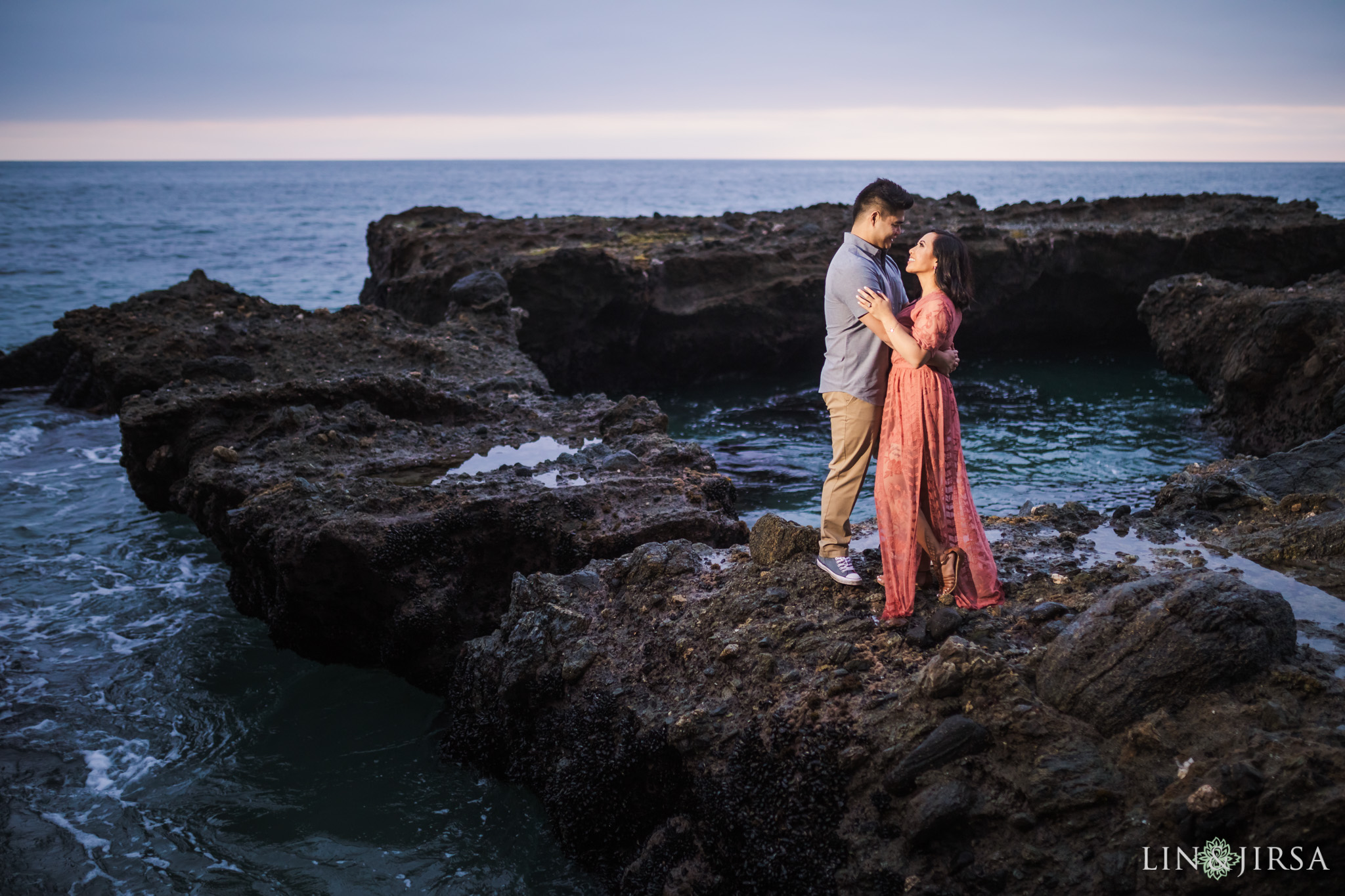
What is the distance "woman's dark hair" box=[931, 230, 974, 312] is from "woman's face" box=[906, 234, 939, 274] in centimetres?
2

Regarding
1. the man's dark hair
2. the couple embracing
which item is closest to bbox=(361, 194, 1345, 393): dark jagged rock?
the couple embracing

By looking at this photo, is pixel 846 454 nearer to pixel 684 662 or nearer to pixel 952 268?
pixel 952 268

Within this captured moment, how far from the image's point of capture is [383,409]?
9359 millimetres

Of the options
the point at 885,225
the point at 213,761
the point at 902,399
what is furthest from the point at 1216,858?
the point at 213,761

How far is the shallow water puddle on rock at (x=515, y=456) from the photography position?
7441mm

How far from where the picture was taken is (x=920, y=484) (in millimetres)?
4516

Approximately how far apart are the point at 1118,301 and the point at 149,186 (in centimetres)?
11454

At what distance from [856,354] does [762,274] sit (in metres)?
12.5

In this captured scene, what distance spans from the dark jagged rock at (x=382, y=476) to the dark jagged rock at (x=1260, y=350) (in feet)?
23.5

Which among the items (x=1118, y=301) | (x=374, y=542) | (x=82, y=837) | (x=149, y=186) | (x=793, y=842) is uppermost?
(x=149, y=186)

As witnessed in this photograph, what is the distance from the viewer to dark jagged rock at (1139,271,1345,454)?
984 cm

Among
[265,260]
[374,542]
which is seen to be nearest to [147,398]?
[374,542]

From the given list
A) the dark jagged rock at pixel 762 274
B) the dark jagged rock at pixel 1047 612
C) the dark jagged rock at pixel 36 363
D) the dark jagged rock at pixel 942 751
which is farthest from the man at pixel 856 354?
the dark jagged rock at pixel 36 363

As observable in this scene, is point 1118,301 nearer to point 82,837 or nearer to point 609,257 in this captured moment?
point 609,257
